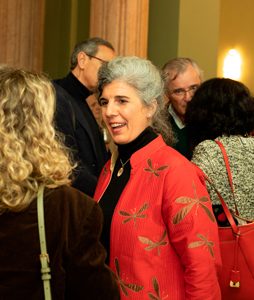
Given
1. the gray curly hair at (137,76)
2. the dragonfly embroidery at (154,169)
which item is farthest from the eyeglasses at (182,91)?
the dragonfly embroidery at (154,169)

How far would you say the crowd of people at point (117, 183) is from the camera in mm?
1521

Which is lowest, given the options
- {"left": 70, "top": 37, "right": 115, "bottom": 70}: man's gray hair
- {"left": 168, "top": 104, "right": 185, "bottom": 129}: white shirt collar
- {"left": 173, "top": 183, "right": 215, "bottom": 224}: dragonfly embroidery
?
{"left": 173, "top": 183, "right": 215, "bottom": 224}: dragonfly embroidery

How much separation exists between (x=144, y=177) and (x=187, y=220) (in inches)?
9.8

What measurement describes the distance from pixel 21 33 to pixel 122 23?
4.21 ft

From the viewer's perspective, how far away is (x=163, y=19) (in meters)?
4.98

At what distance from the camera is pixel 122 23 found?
432 centimetres

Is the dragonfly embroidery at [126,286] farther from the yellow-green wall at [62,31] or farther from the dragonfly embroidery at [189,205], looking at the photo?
the yellow-green wall at [62,31]

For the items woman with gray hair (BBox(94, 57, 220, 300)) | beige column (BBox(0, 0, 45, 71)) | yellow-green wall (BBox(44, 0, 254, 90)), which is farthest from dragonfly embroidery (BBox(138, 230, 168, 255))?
beige column (BBox(0, 0, 45, 71))

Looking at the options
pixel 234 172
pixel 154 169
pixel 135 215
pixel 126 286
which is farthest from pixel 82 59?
pixel 126 286

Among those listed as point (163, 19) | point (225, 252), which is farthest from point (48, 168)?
point (163, 19)

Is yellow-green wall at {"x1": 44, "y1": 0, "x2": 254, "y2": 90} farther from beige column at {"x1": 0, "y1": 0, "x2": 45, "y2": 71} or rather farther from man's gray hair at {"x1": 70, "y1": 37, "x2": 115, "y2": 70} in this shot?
man's gray hair at {"x1": 70, "y1": 37, "x2": 115, "y2": 70}

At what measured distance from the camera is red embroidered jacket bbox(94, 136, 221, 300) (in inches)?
79.7

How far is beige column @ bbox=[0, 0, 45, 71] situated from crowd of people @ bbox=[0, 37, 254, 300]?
175 centimetres

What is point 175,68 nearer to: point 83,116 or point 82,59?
point 82,59
